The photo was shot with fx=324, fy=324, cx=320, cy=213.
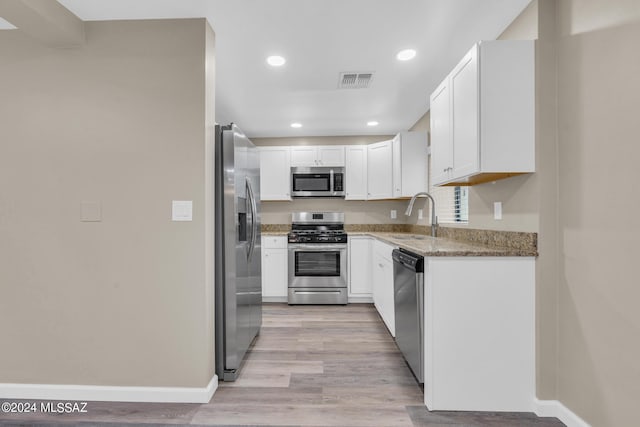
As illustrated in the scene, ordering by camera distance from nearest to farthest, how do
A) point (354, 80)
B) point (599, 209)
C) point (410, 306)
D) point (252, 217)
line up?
point (599, 209)
point (410, 306)
point (252, 217)
point (354, 80)

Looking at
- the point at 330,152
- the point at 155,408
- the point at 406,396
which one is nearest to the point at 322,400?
the point at 406,396

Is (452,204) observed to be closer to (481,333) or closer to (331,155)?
(481,333)

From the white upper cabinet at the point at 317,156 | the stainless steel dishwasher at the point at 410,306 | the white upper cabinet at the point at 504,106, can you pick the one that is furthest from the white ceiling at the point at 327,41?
the stainless steel dishwasher at the point at 410,306

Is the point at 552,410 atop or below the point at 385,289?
below

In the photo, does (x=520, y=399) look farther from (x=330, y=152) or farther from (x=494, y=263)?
(x=330, y=152)

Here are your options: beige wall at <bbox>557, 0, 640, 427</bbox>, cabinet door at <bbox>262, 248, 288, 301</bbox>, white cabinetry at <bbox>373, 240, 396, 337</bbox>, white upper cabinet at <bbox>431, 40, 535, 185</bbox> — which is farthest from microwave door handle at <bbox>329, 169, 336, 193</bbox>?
Answer: beige wall at <bbox>557, 0, 640, 427</bbox>

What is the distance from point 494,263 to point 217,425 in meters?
1.85

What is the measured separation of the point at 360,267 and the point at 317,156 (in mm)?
1704

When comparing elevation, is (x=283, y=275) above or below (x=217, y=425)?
above

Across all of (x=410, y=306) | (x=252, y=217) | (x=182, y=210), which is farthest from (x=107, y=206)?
(x=410, y=306)

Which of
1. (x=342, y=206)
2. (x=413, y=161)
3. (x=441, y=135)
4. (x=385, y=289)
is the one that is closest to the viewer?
(x=441, y=135)

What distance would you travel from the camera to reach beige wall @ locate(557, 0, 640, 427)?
1418 millimetres

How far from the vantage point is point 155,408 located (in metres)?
2.00

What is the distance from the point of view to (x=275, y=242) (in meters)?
4.40
